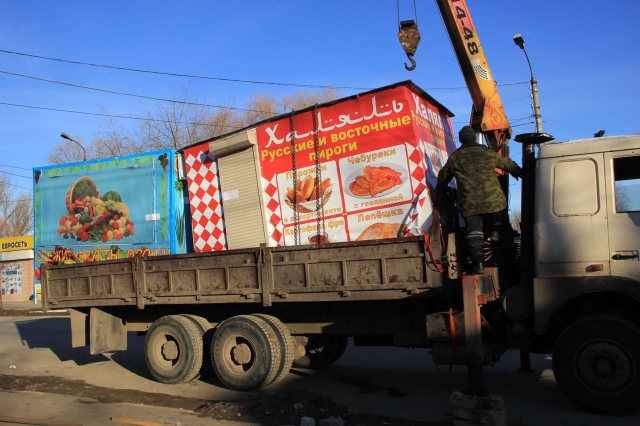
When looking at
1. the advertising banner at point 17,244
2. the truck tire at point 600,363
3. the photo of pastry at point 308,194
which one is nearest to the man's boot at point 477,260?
the truck tire at point 600,363

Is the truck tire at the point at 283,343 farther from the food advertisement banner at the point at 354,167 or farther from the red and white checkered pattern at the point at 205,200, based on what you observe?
the red and white checkered pattern at the point at 205,200

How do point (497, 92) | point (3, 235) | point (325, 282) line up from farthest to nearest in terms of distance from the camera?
1. point (3, 235)
2. point (497, 92)
3. point (325, 282)

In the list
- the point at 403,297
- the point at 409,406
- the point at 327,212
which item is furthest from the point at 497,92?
the point at 409,406

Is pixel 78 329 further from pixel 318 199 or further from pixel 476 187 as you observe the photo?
pixel 476 187

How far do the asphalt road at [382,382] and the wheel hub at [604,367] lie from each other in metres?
0.32

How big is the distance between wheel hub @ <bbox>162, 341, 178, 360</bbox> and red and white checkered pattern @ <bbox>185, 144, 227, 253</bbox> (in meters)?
1.36

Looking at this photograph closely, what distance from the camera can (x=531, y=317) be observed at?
5.53 metres

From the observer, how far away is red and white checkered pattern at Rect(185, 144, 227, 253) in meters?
7.81

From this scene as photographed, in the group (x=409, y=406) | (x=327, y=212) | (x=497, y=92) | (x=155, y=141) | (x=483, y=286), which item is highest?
(x=155, y=141)

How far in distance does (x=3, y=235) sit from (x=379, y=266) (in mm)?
52859

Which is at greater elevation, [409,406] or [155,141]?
[155,141]

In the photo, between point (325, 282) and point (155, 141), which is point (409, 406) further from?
point (155, 141)

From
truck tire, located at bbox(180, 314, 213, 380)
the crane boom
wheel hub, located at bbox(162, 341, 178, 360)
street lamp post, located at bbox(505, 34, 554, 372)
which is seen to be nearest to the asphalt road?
truck tire, located at bbox(180, 314, 213, 380)

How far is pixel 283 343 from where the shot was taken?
672cm
